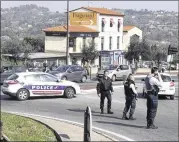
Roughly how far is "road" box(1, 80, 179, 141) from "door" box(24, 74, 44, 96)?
350mm

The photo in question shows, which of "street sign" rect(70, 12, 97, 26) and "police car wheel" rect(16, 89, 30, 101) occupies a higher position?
"street sign" rect(70, 12, 97, 26)

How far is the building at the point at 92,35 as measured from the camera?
64188 mm

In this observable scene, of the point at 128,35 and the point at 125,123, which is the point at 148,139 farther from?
the point at 128,35

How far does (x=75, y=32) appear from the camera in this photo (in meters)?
64.1

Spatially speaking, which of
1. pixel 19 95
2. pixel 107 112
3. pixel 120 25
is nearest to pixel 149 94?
pixel 107 112

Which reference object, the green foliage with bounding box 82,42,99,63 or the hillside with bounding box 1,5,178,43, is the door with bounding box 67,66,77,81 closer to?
the green foliage with bounding box 82,42,99,63

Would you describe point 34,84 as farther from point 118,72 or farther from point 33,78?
point 118,72

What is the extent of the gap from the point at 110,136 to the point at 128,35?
224ft

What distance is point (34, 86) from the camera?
2072cm

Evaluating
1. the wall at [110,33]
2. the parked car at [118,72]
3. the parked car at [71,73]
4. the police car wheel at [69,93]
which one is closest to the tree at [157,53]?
the wall at [110,33]

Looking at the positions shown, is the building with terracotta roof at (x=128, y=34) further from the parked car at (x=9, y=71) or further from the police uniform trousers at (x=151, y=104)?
the police uniform trousers at (x=151, y=104)

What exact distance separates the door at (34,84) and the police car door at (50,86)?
205 mm

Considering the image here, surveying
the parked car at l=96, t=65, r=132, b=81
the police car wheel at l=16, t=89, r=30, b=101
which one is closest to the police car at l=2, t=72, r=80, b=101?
the police car wheel at l=16, t=89, r=30, b=101

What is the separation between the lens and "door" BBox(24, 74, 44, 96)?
20.7m
